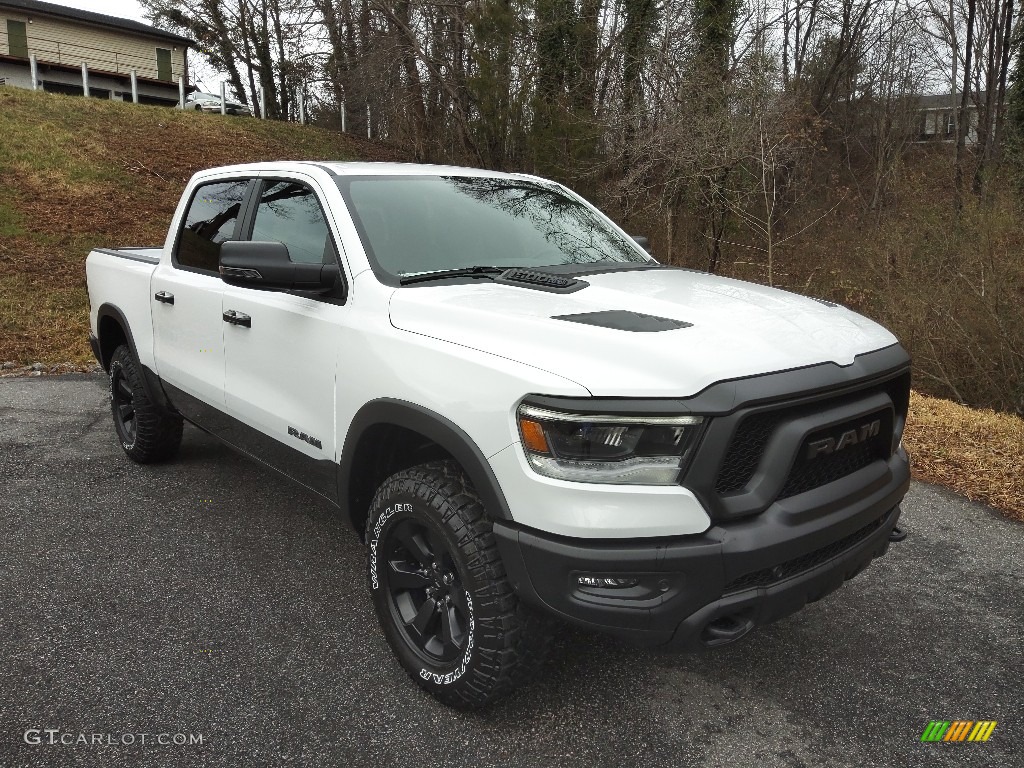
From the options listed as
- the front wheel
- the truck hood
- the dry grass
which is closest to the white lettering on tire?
the front wheel

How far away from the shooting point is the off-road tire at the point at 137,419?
195 inches

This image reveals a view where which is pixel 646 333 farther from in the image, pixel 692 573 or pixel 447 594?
pixel 447 594

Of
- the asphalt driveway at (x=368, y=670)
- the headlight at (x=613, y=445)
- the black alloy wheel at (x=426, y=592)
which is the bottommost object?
the asphalt driveway at (x=368, y=670)

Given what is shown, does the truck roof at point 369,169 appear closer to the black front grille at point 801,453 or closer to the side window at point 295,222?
the side window at point 295,222

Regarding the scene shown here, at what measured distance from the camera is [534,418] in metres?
2.25

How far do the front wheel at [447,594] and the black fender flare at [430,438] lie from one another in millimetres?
137

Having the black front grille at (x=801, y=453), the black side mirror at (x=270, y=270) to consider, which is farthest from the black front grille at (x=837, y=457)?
the black side mirror at (x=270, y=270)

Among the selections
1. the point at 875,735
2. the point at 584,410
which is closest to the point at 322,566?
the point at 584,410

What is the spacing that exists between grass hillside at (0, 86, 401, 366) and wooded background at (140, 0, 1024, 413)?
3397mm

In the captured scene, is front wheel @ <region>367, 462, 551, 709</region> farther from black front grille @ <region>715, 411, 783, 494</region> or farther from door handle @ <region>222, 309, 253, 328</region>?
door handle @ <region>222, 309, 253, 328</region>

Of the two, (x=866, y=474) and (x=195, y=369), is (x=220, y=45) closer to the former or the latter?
(x=195, y=369)

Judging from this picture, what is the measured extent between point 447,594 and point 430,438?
548 millimetres

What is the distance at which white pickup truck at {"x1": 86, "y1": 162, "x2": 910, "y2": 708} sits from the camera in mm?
2203

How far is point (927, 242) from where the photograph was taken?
905cm
